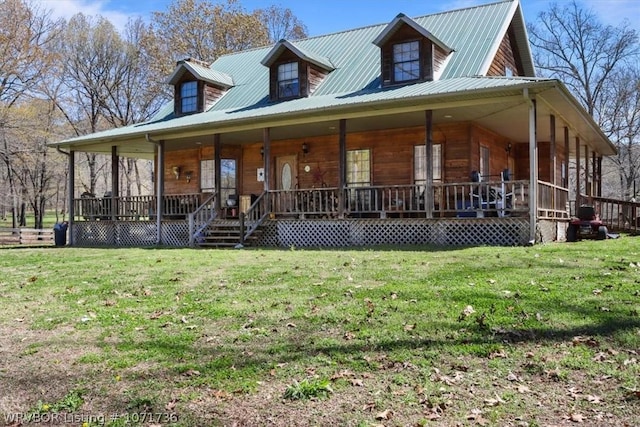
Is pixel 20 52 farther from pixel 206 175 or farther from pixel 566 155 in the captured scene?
pixel 566 155

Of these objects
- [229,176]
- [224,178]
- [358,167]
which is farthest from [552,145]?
[224,178]

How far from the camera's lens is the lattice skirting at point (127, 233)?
17203mm

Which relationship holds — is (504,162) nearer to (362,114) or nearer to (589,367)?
(362,114)

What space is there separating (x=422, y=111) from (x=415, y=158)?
2570 millimetres

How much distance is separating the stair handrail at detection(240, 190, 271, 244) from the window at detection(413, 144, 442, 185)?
438cm

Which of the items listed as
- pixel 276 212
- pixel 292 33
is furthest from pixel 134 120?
pixel 276 212

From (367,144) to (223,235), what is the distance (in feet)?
16.9

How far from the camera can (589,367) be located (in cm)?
429

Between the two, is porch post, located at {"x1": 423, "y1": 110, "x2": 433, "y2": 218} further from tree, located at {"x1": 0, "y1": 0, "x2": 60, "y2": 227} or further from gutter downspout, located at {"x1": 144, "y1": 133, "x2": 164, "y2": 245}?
tree, located at {"x1": 0, "y1": 0, "x2": 60, "y2": 227}

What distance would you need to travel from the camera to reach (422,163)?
16172 mm

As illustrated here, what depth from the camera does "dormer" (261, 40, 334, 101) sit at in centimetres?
1723

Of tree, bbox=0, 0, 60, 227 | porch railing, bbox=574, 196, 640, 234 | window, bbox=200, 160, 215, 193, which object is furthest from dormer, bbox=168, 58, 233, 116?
porch railing, bbox=574, 196, 640, 234

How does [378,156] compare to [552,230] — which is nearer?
[552,230]

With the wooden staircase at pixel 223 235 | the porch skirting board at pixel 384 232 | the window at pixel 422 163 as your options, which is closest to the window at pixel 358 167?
the window at pixel 422 163
